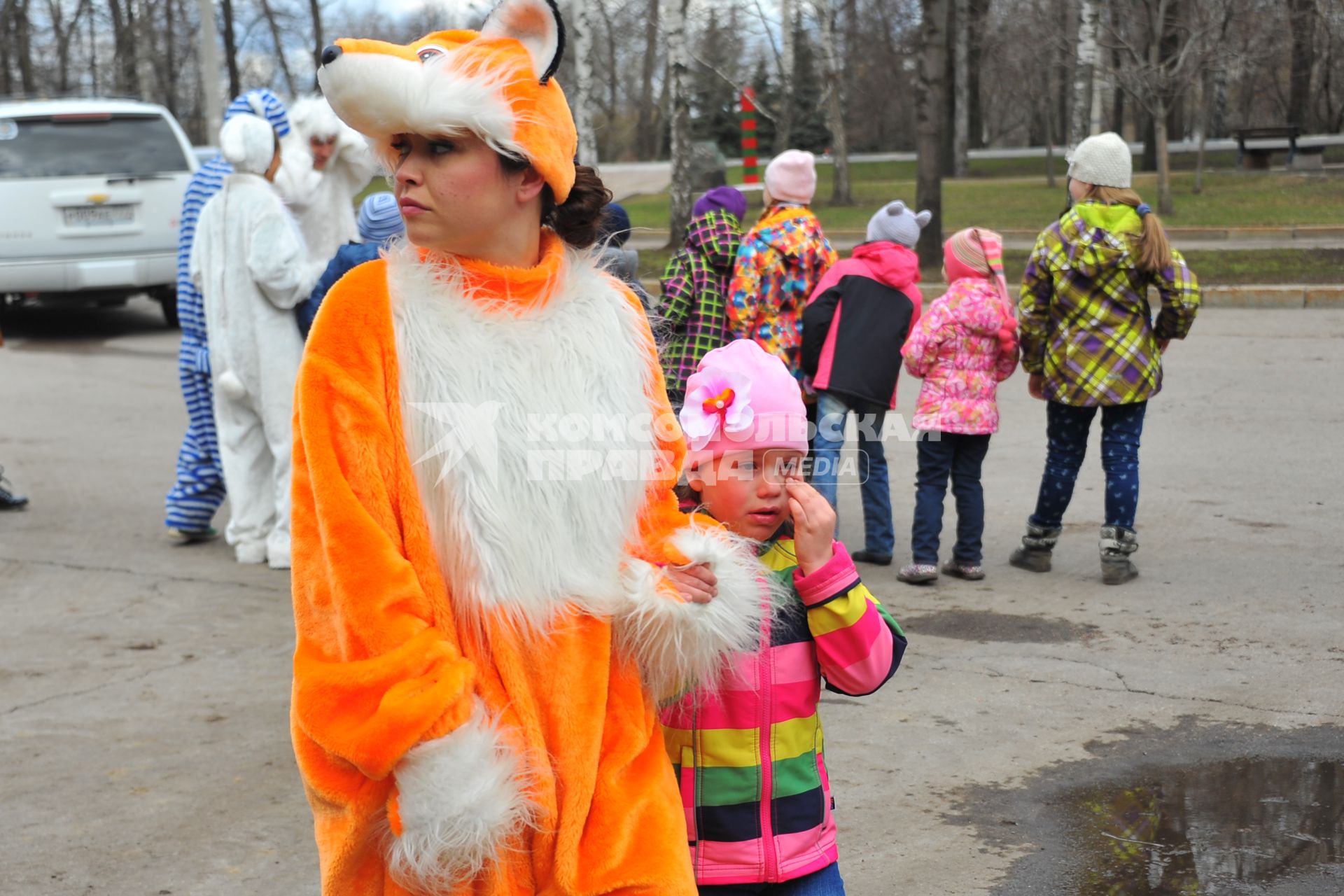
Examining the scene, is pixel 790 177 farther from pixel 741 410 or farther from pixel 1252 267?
pixel 1252 267

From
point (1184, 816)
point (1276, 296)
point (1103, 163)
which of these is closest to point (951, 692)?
point (1184, 816)

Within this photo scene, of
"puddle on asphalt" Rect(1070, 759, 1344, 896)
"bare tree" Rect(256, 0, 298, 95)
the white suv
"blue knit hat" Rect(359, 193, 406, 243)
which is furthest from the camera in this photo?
"bare tree" Rect(256, 0, 298, 95)

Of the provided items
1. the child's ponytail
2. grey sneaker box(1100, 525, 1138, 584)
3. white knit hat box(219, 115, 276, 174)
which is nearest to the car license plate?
white knit hat box(219, 115, 276, 174)

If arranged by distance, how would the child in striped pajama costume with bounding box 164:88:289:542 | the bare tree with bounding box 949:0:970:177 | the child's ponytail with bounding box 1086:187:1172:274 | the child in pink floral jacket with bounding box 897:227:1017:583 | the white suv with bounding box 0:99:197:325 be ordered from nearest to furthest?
1. the child's ponytail with bounding box 1086:187:1172:274
2. the child in pink floral jacket with bounding box 897:227:1017:583
3. the child in striped pajama costume with bounding box 164:88:289:542
4. the white suv with bounding box 0:99:197:325
5. the bare tree with bounding box 949:0:970:177

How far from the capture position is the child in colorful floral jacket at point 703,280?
6840 millimetres

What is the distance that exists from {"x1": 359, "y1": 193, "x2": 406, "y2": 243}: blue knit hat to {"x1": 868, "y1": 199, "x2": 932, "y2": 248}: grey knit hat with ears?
7.26 ft

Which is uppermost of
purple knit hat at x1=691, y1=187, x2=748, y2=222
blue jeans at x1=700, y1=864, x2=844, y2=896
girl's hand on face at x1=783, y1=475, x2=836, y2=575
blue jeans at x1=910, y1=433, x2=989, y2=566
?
purple knit hat at x1=691, y1=187, x2=748, y2=222

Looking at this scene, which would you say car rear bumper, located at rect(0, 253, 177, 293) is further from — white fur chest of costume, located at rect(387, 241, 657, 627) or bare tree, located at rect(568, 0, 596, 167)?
white fur chest of costume, located at rect(387, 241, 657, 627)

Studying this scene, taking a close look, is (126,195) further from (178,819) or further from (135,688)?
(178,819)

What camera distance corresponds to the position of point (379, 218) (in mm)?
6152

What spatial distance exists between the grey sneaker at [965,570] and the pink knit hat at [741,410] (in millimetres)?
4362

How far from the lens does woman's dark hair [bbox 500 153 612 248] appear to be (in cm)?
235

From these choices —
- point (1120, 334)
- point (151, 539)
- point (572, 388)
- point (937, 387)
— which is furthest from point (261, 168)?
point (572, 388)

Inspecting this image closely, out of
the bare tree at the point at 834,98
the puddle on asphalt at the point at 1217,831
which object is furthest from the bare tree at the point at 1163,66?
the puddle on asphalt at the point at 1217,831
